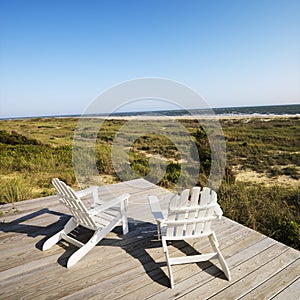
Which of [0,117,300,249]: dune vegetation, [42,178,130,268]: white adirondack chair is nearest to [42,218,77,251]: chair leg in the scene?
[42,178,130,268]: white adirondack chair

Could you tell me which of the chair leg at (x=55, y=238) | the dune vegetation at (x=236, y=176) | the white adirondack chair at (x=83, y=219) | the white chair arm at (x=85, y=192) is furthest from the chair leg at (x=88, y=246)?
the dune vegetation at (x=236, y=176)

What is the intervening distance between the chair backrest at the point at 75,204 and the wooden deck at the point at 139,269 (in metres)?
0.30

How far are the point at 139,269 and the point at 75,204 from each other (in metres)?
0.88

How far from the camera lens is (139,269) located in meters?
1.85

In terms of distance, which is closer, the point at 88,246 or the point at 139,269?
the point at 139,269

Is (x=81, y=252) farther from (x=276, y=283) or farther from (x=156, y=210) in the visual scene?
(x=276, y=283)

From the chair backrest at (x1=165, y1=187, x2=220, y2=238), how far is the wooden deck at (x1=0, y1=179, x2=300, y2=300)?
302mm

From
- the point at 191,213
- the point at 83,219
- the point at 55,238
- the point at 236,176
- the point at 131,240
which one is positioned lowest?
the point at 236,176

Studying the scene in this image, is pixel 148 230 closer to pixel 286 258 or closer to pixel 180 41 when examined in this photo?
pixel 286 258

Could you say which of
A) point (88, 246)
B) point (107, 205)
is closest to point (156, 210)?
point (107, 205)

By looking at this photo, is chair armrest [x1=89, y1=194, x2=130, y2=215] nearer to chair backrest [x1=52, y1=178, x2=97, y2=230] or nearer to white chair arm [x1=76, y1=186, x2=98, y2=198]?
chair backrest [x1=52, y1=178, x2=97, y2=230]

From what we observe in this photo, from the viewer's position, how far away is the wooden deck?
62.0 inches

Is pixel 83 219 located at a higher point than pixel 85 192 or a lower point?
lower

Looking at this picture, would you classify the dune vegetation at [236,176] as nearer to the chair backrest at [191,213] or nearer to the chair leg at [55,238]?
the chair backrest at [191,213]
